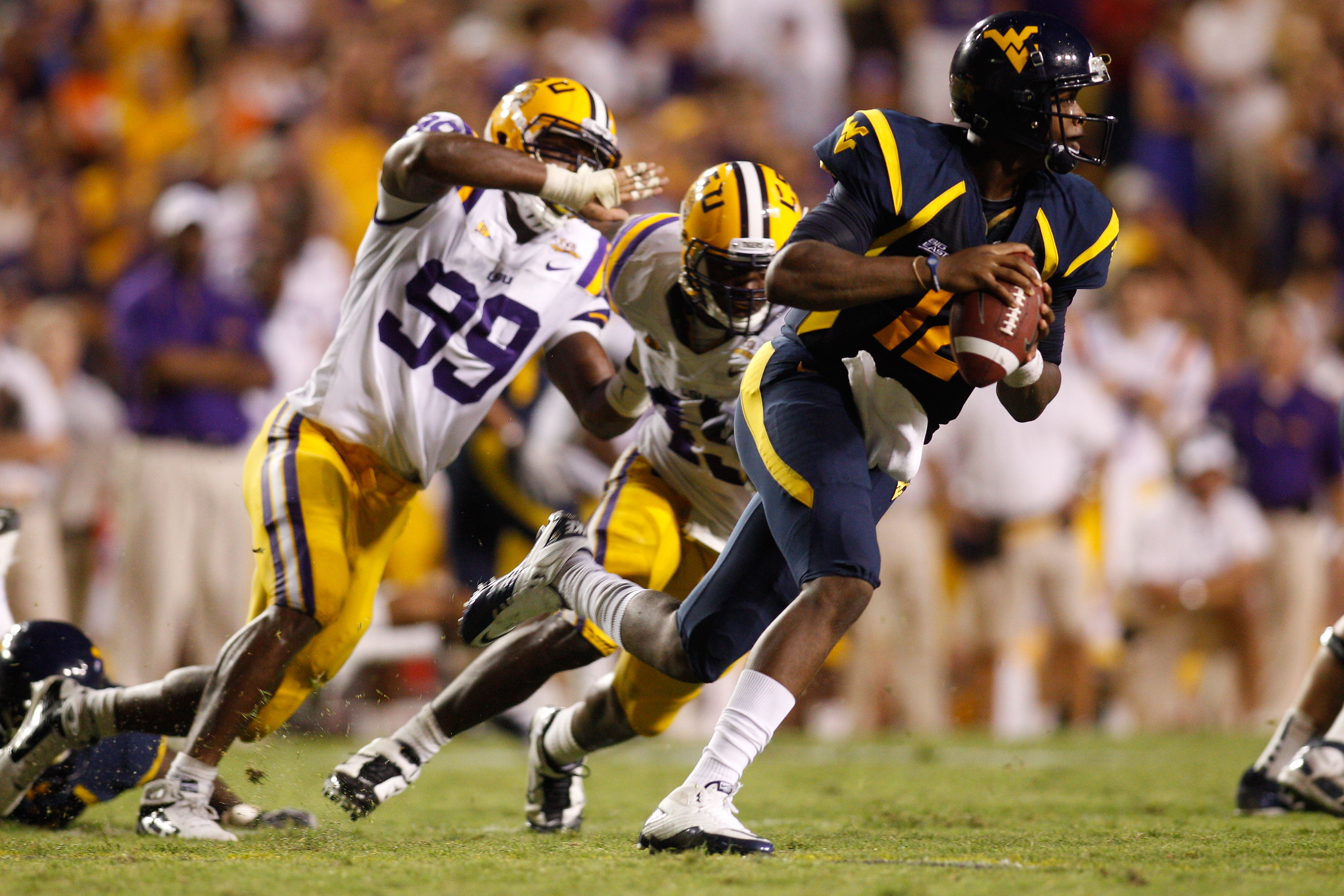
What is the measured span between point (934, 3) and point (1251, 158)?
2462mm

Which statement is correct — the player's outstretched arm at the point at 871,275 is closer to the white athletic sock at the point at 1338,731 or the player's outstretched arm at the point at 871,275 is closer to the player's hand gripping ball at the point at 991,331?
the player's hand gripping ball at the point at 991,331

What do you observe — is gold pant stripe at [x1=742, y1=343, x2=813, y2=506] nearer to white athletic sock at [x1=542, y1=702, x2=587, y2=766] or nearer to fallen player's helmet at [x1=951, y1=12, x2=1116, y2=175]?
fallen player's helmet at [x1=951, y1=12, x2=1116, y2=175]

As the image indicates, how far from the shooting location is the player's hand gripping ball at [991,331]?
317 cm

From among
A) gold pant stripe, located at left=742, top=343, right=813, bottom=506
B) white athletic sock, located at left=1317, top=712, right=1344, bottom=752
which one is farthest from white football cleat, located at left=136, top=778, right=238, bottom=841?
white athletic sock, located at left=1317, top=712, right=1344, bottom=752

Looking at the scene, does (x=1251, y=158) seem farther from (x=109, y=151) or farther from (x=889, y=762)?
(x=109, y=151)

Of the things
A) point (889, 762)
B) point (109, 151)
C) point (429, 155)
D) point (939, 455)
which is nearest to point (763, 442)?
point (429, 155)

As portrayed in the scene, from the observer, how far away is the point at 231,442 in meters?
7.17

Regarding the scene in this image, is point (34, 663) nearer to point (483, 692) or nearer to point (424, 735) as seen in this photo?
point (424, 735)

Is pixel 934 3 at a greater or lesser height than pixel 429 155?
greater

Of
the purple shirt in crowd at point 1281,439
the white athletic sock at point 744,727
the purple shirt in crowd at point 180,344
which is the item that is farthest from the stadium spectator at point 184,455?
the purple shirt in crowd at point 1281,439

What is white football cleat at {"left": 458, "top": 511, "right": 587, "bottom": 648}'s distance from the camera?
3879 mm

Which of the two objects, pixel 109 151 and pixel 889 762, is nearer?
pixel 889 762

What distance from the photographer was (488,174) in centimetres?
369

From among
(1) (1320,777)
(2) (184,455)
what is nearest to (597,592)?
(1) (1320,777)
